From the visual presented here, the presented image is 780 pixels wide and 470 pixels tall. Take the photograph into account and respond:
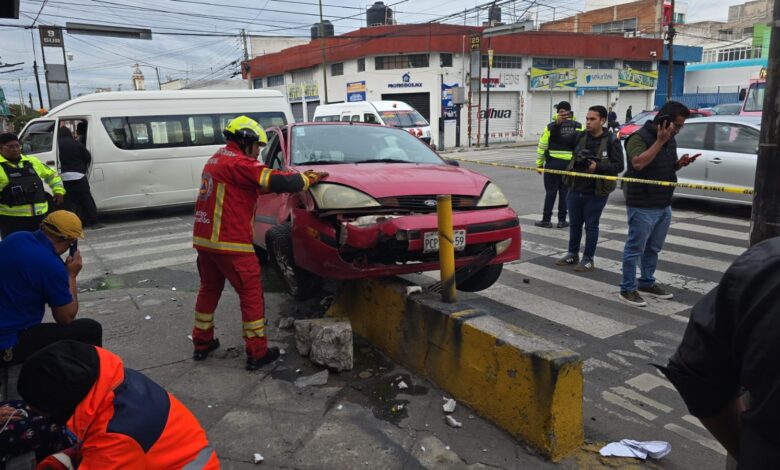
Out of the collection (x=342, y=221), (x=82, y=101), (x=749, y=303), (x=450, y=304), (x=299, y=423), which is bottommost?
(x=299, y=423)

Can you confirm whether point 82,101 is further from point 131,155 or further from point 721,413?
point 721,413

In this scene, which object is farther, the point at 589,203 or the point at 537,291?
the point at 589,203

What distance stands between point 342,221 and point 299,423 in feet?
4.69

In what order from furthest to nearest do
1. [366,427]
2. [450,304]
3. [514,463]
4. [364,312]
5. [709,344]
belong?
[364,312]
[450,304]
[366,427]
[514,463]
[709,344]

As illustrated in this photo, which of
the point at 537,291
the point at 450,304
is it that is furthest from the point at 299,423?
the point at 537,291

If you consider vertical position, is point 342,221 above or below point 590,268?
above

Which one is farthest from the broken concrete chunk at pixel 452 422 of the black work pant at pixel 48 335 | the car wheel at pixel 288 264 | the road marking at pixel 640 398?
the black work pant at pixel 48 335

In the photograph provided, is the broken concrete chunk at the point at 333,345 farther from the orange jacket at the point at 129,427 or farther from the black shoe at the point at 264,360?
the orange jacket at the point at 129,427

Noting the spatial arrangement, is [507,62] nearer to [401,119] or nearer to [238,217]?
[401,119]

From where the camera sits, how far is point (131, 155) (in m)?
10.1

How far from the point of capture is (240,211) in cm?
389

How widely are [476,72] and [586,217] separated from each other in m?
26.8

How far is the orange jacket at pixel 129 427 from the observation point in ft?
5.99

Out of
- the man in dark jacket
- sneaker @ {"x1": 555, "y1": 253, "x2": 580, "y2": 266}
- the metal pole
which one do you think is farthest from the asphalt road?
the metal pole
